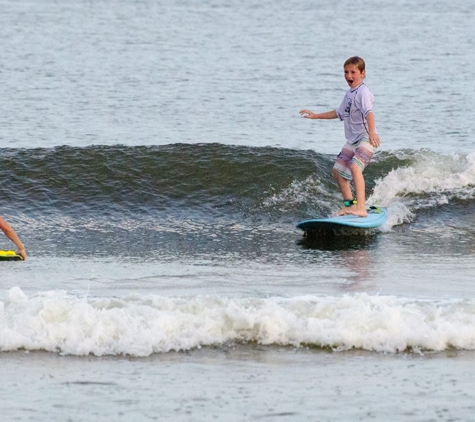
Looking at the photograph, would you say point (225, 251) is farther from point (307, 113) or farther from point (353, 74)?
point (353, 74)

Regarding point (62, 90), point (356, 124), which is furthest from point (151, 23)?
point (356, 124)

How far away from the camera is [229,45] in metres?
32.8

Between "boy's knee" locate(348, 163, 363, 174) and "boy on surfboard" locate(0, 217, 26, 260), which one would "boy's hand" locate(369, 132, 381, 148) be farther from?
"boy on surfboard" locate(0, 217, 26, 260)

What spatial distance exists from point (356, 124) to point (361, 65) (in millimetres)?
621

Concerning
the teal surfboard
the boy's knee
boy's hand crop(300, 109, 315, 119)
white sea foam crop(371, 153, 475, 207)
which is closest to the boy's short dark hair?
boy's hand crop(300, 109, 315, 119)

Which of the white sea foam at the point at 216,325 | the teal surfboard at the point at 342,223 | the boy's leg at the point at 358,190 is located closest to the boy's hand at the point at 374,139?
the boy's leg at the point at 358,190

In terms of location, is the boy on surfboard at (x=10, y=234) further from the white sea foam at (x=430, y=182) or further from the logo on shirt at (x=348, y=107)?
the white sea foam at (x=430, y=182)

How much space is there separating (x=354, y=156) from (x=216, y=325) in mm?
4273

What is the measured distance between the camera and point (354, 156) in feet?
38.5

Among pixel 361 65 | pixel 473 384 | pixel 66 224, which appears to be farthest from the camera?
pixel 66 224

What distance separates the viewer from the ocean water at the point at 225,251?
6.87m

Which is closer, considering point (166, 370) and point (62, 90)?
point (166, 370)

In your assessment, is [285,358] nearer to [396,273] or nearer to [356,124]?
[396,273]

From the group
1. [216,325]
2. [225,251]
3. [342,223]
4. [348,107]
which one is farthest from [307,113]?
[216,325]
